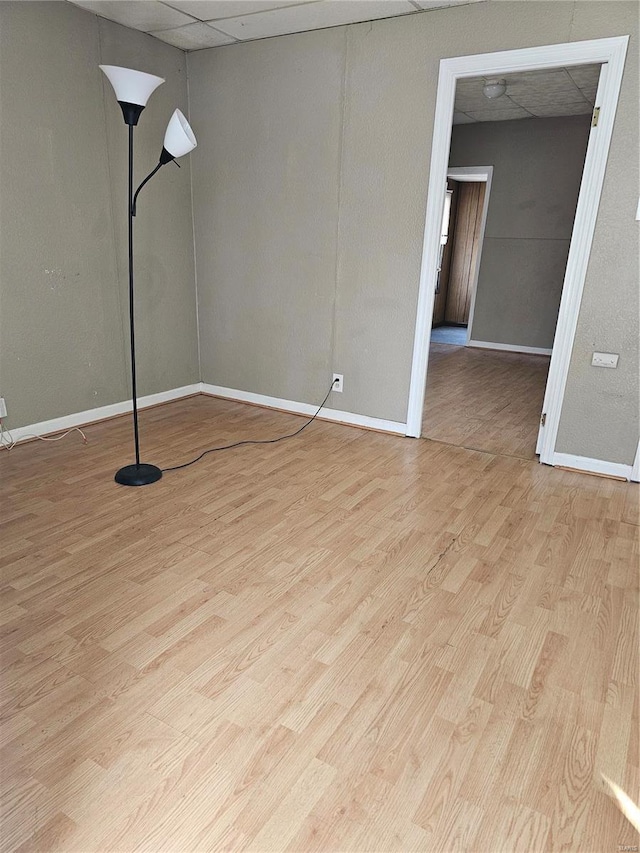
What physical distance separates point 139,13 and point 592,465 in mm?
3892

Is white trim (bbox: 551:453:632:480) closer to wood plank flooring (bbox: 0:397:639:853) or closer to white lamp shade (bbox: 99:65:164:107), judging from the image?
wood plank flooring (bbox: 0:397:639:853)

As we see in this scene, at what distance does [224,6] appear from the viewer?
10.3ft

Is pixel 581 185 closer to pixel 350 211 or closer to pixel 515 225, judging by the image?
pixel 350 211

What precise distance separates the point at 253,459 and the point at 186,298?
1821 mm

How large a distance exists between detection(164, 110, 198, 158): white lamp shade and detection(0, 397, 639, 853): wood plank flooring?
66.9 inches

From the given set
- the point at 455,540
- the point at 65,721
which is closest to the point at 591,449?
the point at 455,540

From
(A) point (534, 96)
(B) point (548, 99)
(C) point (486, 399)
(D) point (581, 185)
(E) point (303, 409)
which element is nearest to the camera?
(D) point (581, 185)

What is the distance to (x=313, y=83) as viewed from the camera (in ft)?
11.8

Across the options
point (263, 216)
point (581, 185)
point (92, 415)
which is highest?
point (581, 185)

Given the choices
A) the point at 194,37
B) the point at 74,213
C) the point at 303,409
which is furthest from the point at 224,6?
the point at 303,409

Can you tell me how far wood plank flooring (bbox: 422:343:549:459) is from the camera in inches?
152

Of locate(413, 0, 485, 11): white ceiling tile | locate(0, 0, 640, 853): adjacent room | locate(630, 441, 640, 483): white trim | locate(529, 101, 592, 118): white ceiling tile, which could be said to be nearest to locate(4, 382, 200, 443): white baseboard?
locate(0, 0, 640, 853): adjacent room

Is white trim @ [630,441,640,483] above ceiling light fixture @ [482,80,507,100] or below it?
below

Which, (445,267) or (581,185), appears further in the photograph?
(445,267)
